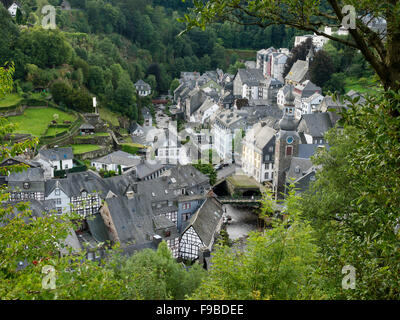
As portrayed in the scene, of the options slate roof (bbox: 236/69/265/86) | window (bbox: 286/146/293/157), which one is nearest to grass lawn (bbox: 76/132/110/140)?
window (bbox: 286/146/293/157)

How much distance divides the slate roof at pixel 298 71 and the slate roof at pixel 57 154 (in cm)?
4504

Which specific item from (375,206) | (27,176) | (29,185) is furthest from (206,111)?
(375,206)

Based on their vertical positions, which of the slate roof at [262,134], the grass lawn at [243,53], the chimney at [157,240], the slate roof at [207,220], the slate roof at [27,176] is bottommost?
the chimney at [157,240]

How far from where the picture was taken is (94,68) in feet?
216

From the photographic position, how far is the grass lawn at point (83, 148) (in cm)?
4747

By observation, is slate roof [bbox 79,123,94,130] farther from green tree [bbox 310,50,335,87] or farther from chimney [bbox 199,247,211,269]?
green tree [bbox 310,50,335,87]

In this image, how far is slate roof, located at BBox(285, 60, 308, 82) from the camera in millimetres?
74688

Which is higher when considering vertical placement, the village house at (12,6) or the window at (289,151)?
the village house at (12,6)

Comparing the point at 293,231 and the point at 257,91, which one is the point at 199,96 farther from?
the point at 293,231

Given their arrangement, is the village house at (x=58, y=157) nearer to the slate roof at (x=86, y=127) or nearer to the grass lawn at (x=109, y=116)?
the slate roof at (x=86, y=127)

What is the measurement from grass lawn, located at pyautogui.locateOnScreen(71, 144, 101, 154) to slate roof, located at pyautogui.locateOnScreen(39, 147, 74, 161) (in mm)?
3782

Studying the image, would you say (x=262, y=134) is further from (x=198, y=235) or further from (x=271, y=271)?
(x=271, y=271)

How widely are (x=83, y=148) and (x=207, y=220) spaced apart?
21.6 m

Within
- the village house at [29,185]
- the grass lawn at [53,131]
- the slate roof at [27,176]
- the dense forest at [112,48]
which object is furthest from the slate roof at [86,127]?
the village house at [29,185]
